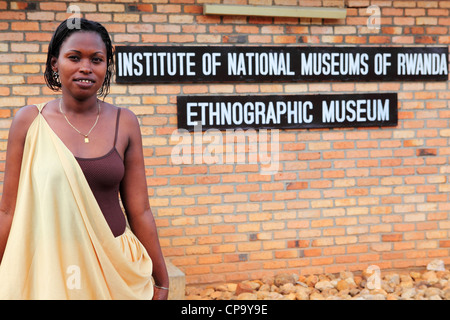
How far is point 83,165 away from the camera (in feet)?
4.65

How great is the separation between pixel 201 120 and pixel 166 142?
0.33m

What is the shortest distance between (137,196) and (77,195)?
300 millimetres

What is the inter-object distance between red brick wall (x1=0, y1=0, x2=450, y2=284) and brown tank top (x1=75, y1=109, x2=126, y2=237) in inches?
102

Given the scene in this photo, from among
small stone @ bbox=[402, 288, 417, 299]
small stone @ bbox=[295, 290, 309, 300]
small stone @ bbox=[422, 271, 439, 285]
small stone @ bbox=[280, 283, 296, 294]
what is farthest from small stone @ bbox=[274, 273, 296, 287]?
small stone @ bbox=[422, 271, 439, 285]

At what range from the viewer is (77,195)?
134cm

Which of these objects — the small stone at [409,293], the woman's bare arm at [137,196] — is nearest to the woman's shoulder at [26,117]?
the woman's bare arm at [137,196]

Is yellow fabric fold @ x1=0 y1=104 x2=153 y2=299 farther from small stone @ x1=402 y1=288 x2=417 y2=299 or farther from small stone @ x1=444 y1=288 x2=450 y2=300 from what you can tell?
small stone @ x1=444 y1=288 x2=450 y2=300

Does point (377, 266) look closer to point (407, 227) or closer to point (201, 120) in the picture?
point (407, 227)

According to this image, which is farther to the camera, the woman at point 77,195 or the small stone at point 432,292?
the small stone at point 432,292

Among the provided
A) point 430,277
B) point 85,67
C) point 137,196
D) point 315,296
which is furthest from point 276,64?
point 85,67

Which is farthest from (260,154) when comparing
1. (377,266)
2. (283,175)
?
(377,266)

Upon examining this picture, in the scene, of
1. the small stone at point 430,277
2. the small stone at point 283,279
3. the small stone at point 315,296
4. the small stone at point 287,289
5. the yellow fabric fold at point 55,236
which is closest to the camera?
the yellow fabric fold at point 55,236

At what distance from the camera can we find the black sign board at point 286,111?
13.6 feet

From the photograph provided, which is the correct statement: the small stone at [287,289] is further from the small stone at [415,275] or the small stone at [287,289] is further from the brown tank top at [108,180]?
the brown tank top at [108,180]
